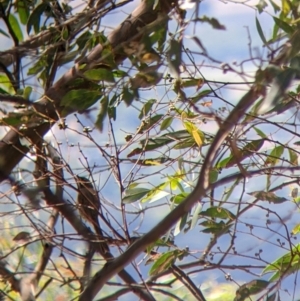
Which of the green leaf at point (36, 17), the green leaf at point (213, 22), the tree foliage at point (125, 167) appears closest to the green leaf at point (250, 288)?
the tree foliage at point (125, 167)

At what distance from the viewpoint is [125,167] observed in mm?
1381

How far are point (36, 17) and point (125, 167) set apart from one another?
36 centimetres

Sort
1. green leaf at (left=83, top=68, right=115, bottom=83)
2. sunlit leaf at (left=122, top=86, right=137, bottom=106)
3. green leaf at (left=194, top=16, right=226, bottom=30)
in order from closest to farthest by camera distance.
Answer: green leaf at (left=194, top=16, right=226, bottom=30) → sunlit leaf at (left=122, top=86, right=137, bottom=106) → green leaf at (left=83, top=68, right=115, bottom=83)

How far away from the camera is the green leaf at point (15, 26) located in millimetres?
1397

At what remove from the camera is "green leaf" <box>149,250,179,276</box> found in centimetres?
121

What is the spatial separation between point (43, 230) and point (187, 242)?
11.9 inches

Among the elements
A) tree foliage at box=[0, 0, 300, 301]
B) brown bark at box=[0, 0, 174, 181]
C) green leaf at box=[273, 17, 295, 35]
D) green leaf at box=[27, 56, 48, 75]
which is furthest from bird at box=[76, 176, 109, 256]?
green leaf at box=[273, 17, 295, 35]

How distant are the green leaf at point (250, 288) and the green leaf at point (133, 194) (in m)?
0.26

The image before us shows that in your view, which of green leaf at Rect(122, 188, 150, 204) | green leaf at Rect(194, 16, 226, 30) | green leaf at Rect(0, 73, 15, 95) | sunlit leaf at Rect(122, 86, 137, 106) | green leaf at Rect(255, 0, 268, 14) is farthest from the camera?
green leaf at Rect(0, 73, 15, 95)

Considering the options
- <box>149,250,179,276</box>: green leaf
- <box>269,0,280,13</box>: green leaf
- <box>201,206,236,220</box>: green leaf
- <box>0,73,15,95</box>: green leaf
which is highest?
<box>269,0,280,13</box>: green leaf

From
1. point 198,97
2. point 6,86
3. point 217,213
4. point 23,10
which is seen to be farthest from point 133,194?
point 23,10

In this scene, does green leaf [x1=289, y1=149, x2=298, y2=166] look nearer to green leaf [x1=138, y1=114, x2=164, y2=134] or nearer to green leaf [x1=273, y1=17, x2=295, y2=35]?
green leaf [x1=138, y1=114, x2=164, y2=134]

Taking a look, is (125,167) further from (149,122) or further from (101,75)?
(101,75)

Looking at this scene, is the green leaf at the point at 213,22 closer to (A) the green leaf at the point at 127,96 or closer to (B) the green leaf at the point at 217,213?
(A) the green leaf at the point at 127,96
